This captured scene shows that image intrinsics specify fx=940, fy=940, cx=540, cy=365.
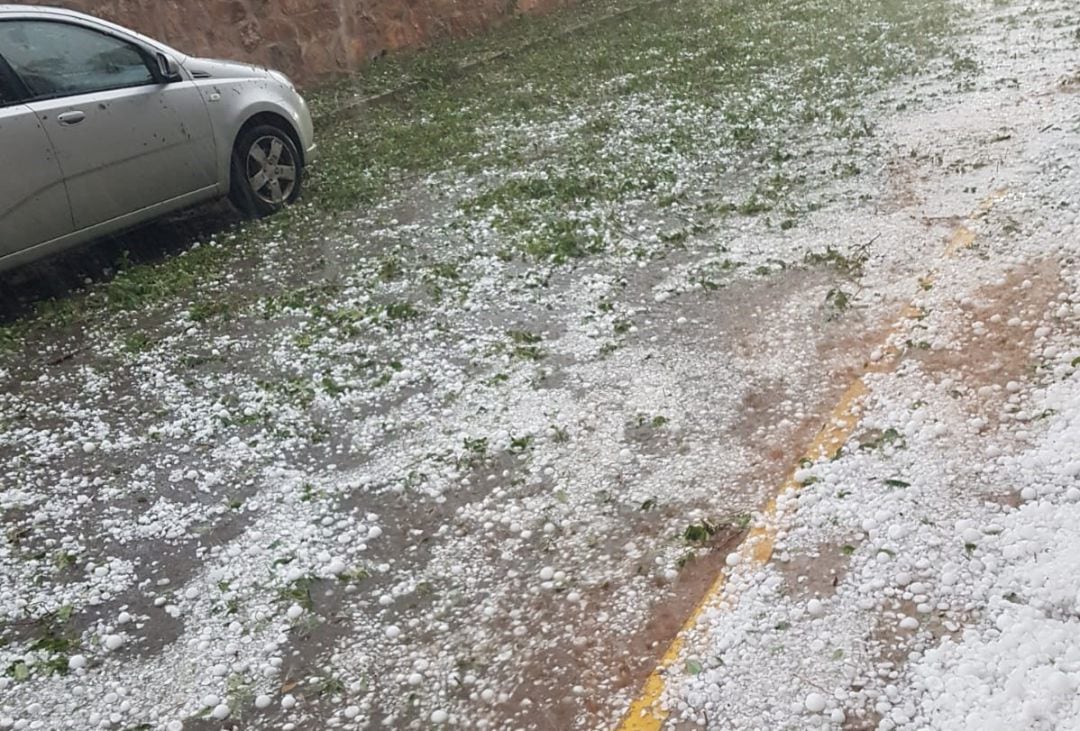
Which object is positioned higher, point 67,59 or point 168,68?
point 67,59

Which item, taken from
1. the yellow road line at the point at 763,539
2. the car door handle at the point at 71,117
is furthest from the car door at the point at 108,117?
the yellow road line at the point at 763,539

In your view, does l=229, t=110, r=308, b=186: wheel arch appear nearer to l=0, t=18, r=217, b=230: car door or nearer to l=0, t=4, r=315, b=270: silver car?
l=0, t=4, r=315, b=270: silver car

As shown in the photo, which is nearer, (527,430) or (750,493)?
(750,493)

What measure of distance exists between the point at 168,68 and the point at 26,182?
1.36 meters

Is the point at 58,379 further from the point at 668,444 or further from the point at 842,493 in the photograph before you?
the point at 842,493

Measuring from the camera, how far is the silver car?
579cm

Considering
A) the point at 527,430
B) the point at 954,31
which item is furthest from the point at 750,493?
the point at 954,31

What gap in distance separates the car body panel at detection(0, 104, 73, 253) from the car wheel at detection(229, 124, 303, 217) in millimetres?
1416

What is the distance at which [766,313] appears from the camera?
489 cm

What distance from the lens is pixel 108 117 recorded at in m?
6.14

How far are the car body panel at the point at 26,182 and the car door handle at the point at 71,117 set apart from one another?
0.14 metres

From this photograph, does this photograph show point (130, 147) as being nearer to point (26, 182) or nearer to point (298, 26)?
point (26, 182)

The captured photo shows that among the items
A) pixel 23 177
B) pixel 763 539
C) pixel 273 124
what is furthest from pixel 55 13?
pixel 763 539

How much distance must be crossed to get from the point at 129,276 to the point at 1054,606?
5803 millimetres
